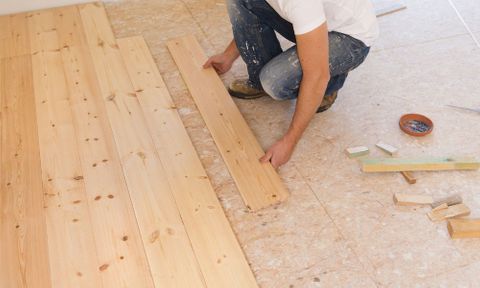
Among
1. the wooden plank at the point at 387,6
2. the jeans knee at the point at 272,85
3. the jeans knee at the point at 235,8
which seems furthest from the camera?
the wooden plank at the point at 387,6

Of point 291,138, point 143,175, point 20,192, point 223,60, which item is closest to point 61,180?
point 20,192

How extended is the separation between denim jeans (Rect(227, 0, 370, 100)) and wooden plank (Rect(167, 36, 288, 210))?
0.74 feet

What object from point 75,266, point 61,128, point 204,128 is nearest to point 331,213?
point 204,128

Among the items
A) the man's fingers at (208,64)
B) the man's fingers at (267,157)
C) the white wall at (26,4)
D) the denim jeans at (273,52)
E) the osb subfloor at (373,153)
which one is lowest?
the osb subfloor at (373,153)

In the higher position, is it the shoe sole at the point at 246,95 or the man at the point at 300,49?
the man at the point at 300,49

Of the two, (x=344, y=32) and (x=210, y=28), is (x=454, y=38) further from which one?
(x=210, y=28)

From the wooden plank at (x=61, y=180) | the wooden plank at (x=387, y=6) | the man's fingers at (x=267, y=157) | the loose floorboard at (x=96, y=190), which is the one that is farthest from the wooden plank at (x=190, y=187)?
the wooden plank at (x=387, y=6)

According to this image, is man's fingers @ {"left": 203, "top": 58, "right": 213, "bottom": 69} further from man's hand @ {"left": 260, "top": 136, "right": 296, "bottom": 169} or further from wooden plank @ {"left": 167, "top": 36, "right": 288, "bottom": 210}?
man's hand @ {"left": 260, "top": 136, "right": 296, "bottom": 169}

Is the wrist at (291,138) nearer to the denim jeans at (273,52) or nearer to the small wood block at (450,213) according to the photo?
the denim jeans at (273,52)

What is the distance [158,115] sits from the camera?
8.23ft

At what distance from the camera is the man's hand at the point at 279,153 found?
217 cm

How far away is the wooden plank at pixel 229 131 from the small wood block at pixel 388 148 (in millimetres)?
538

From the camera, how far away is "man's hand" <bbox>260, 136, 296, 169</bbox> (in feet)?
7.11

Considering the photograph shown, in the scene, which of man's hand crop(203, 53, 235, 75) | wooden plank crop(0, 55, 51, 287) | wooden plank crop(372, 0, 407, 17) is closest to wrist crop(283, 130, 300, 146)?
man's hand crop(203, 53, 235, 75)
